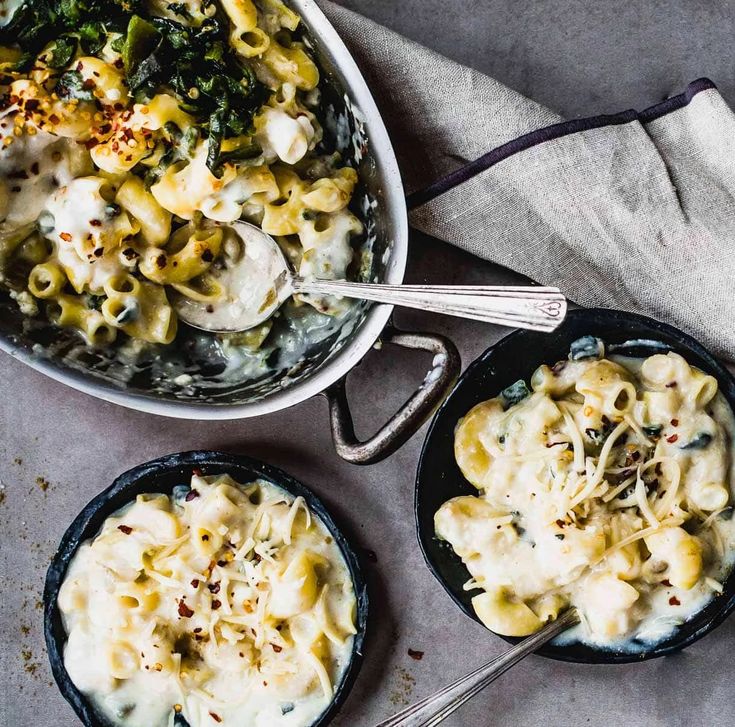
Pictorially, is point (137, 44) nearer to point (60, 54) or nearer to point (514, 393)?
point (60, 54)

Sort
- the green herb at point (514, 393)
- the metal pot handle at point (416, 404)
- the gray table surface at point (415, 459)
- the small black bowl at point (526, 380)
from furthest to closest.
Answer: the gray table surface at point (415, 459) → the green herb at point (514, 393) → the small black bowl at point (526, 380) → the metal pot handle at point (416, 404)

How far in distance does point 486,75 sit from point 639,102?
1.30ft

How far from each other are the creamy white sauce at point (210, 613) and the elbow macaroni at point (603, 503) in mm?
346

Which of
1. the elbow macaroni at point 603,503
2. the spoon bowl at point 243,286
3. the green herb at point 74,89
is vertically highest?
the green herb at point 74,89

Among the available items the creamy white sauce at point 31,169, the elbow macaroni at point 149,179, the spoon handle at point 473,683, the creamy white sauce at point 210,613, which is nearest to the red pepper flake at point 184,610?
the creamy white sauce at point 210,613

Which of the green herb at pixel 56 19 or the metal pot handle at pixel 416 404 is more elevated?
the green herb at pixel 56 19

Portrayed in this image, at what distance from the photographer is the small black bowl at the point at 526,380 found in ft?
6.28

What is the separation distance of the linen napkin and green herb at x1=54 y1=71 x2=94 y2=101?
Result: 1.92 ft

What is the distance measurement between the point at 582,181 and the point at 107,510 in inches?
52.6

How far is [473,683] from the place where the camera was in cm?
195

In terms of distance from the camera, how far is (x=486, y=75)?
6.88 feet

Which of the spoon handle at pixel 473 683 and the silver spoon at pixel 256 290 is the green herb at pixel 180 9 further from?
the spoon handle at pixel 473 683

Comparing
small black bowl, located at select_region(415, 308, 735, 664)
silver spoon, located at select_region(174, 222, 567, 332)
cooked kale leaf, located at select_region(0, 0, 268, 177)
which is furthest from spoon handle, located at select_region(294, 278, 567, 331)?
cooked kale leaf, located at select_region(0, 0, 268, 177)

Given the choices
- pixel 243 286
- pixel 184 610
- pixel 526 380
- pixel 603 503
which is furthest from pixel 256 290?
pixel 603 503
